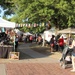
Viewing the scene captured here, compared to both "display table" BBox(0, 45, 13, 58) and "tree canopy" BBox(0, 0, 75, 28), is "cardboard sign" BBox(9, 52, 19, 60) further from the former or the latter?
"tree canopy" BBox(0, 0, 75, 28)

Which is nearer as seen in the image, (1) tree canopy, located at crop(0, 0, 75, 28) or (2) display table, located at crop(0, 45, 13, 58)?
(2) display table, located at crop(0, 45, 13, 58)

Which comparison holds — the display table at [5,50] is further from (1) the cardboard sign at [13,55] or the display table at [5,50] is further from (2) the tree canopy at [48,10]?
(2) the tree canopy at [48,10]

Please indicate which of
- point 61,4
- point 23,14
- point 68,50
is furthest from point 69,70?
point 23,14

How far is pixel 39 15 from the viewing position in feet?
102

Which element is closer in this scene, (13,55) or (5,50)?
(13,55)

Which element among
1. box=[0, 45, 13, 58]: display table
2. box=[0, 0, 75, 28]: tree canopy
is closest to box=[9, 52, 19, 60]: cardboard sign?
box=[0, 45, 13, 58]: display table

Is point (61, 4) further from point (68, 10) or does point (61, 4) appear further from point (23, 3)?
point (23, 3)

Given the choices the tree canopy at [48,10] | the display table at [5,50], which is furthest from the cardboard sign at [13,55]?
the tree canopy at [48,10]

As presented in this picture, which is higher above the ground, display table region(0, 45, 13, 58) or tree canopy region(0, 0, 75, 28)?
tree canopy region(0, 0, 75, 28)

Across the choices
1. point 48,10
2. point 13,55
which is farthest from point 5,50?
point 48,10

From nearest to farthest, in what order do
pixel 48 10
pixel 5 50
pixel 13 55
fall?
pixel 13 55
pixel 5 50
pixel 48 10

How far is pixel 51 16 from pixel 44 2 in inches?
70.7

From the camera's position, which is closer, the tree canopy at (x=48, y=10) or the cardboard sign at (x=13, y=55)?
the cardboard sign at (x=13, y=55)

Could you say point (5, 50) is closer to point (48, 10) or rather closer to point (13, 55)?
point (13, 55)
